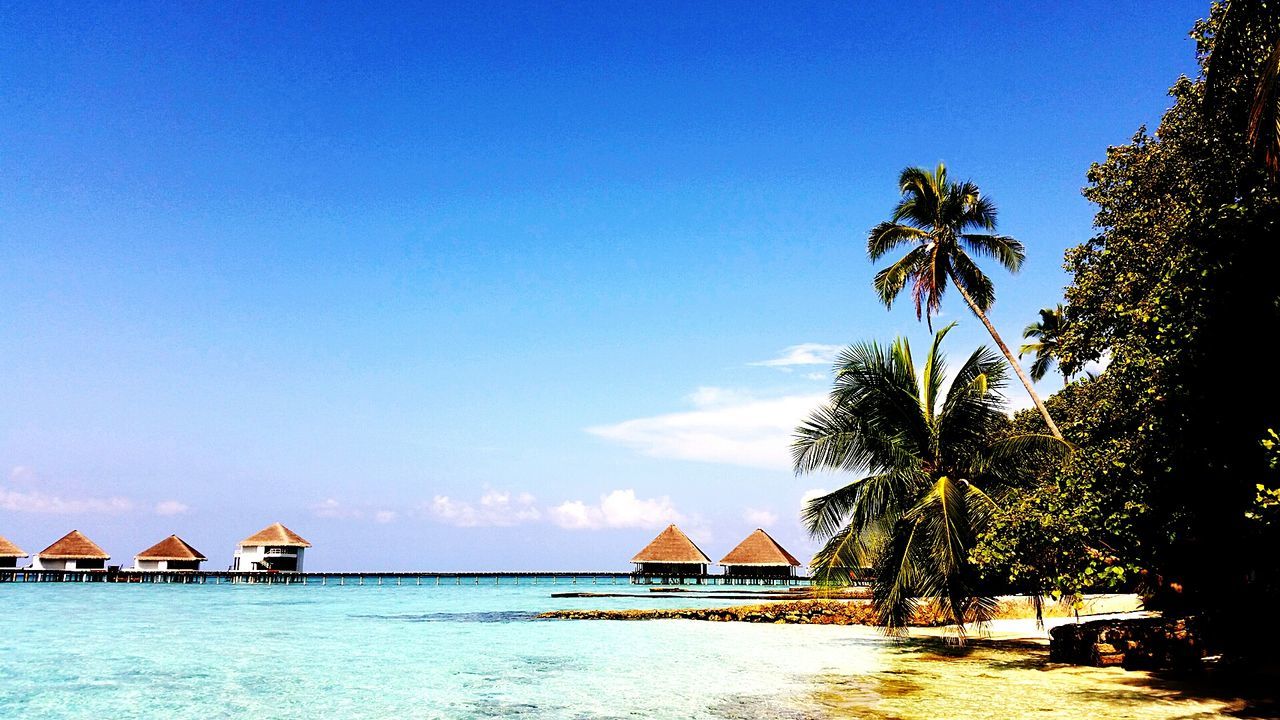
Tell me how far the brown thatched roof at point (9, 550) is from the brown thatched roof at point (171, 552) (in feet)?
26.7

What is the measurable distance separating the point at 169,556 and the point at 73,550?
22.6 feet

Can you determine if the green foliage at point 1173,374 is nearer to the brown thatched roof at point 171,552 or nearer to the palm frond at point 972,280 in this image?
the palm frond at point 972,280

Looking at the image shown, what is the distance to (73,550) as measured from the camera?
61750 mm

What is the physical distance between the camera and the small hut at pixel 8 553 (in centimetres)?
6041

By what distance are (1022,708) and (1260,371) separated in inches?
178

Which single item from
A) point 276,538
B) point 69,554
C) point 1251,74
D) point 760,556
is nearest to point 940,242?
point 1251,74

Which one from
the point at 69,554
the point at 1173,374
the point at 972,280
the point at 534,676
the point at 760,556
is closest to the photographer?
the point at 1173,374

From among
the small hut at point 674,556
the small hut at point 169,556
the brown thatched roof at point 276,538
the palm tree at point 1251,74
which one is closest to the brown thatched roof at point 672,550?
the small hut at point 674,556

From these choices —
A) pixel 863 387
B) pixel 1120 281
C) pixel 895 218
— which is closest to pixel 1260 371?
pixel 1120 281

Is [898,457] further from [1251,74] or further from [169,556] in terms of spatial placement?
[169,556]

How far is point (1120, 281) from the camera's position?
10.3 meters

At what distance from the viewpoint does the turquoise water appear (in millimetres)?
10336

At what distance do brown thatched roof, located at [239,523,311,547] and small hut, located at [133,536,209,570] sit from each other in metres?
4.83

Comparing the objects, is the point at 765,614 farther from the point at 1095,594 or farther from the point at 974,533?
the point at 974,533
